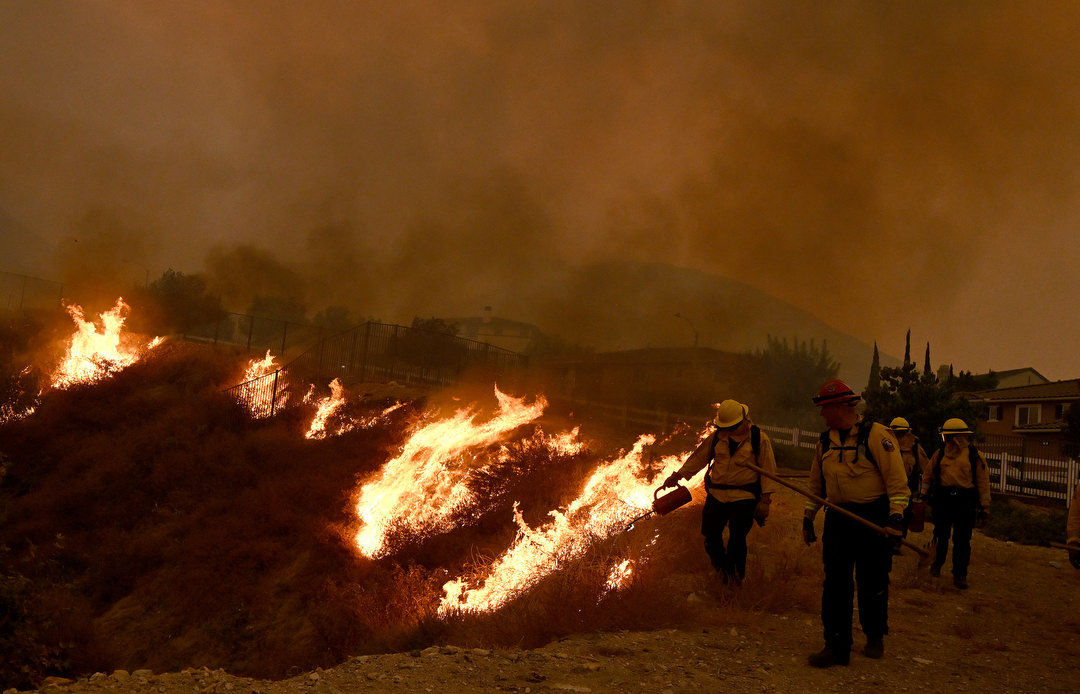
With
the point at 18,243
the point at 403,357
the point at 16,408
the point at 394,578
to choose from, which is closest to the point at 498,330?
the point at 403,357

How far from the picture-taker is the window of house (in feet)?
96.6

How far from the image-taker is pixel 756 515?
618 centimetres

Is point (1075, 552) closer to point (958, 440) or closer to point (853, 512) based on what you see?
point (853, 512)

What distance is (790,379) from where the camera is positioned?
3288 centimetres

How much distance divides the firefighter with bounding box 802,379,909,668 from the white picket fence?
1324 centimetres

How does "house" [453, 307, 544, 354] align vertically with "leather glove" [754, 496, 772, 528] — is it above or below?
above

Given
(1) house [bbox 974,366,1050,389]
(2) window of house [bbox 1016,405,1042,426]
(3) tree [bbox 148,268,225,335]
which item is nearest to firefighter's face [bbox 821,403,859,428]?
(2) window of house [bbox 1016,405,1042,426]

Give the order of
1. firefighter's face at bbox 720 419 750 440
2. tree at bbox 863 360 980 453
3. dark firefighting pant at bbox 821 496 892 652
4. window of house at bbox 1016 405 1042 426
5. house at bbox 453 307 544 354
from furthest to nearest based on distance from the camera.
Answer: house at bbox 453 307 544 354
window of house at bbox 1016 405 1042 426
tree at bbox 863 360 980 453
firefighter's face at bbox 720 419 750 440
dark firefighting pant at bbox 821 496 892 652

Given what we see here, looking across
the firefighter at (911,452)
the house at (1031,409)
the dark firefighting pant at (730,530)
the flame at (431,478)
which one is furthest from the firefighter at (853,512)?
the house at (1031,409)

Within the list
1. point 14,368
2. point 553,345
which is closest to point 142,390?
point 14,368

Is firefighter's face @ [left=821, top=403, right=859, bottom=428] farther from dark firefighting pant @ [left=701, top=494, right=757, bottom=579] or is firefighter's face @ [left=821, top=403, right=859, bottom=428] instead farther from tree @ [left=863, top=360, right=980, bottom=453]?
tree @ [left=863, top=360, right=980, bottom=453]

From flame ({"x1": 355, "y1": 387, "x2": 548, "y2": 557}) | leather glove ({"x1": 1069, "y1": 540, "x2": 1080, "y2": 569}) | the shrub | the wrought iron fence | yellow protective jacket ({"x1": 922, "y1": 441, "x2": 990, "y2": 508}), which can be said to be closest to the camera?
leather glove ({"x1": 1069, "y1": 540, "x2": 1080, "y2": 569})

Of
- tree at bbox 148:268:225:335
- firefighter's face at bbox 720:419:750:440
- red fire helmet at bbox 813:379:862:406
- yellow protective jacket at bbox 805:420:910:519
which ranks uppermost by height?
tree at bbox 148:268:225:335

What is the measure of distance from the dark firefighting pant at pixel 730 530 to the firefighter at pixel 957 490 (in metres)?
2.62
